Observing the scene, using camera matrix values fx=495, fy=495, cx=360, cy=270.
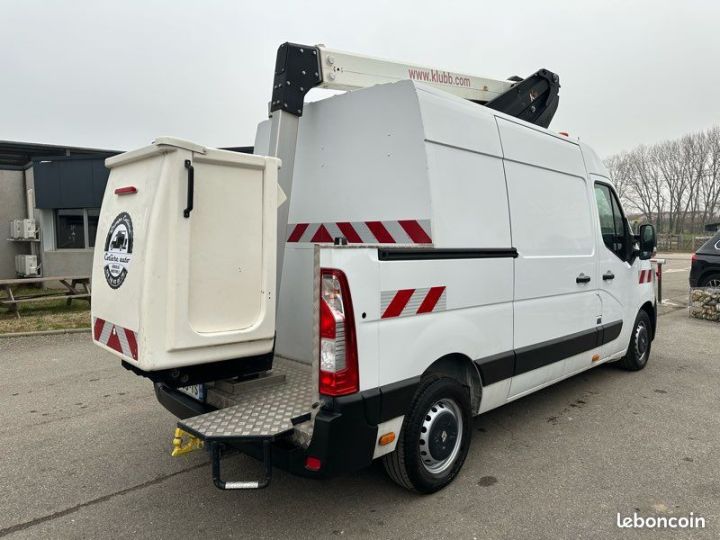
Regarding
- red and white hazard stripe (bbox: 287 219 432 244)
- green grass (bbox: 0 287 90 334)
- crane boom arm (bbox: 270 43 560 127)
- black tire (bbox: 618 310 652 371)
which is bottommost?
green grass (bbox: 0 287 90 334)

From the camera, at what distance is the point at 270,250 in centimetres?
306

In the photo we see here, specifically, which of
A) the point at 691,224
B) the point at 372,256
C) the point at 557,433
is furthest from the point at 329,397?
the point at 691,224

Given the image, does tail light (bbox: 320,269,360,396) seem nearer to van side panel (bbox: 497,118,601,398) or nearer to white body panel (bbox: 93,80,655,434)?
white body panel (bbox: 93,80,655,434)

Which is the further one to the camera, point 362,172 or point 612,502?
point 362,172

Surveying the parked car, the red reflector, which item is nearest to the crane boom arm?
the red reflector

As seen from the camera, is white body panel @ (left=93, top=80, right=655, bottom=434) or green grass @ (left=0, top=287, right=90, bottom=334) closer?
white body panel @ (left=93, top=80, right=655, bottom=434)

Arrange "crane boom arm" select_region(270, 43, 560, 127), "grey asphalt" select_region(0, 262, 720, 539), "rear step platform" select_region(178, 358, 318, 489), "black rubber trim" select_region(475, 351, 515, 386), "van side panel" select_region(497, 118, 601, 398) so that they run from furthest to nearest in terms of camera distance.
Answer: "van side panel" select_region(497, 118, 601, 398), "crane boom arm" select_region(270, 43, 560, 127), "black rubber trim" select_region(475, 351, 515, 386), "grey asphalt" select_region(0, 262, 720, 539), "rear step platform" select_region(178, 358, 318, 489)

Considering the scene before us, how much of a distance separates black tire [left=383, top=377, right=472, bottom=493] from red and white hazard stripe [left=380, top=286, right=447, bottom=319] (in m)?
0.47

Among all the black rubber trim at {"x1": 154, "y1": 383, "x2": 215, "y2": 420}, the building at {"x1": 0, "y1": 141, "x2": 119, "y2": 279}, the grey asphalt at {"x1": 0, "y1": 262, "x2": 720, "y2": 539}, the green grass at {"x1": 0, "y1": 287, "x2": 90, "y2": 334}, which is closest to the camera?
the grey asphalt at {"x1": 0, "y1": 262, "x2": 720, "y2": 539}

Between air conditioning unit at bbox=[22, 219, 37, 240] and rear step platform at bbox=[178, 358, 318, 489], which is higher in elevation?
air conditioning unit at bbox=[22, 219, 37, 240]

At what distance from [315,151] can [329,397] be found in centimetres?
203

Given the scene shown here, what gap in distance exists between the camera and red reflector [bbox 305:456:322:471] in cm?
256

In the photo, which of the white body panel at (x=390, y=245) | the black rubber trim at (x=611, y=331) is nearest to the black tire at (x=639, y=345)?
the black rubber trim at (x=611, y=331)

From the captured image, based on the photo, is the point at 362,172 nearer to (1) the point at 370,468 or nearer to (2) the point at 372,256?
(2) the point at 372,256
